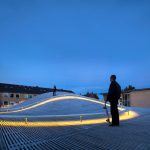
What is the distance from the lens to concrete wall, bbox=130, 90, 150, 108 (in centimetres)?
3875

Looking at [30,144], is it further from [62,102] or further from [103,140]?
[62,102]

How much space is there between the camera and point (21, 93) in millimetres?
80812

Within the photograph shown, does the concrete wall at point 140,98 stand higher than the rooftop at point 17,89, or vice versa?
A: the rooftop at point 17,89

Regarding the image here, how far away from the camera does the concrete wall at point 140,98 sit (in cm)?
3875

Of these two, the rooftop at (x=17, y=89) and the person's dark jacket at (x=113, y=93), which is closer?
the person's dark jacket at (x=113, y=93)

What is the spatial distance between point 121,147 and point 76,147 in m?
0.60

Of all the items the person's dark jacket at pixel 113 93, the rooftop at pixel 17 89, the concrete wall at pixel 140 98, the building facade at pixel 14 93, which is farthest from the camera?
the rooftop at pixel 17 89

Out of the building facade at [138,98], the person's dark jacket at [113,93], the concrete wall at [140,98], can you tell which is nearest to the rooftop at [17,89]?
the building facade at [138,98]

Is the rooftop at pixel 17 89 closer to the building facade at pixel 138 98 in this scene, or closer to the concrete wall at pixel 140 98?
the building facade at pixel 138 98

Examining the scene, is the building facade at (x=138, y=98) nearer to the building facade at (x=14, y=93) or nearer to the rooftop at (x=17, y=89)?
the building facade at (x=14, y=93)

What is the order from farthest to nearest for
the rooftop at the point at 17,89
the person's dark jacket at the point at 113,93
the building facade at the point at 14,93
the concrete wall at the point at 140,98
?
the rooftop at the point at 17,89 < the building facade at the point at 14,93 < the concrete wall at the point at 140,98 < the person's dark jacket at the point at 113,93

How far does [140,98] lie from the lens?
4059cm

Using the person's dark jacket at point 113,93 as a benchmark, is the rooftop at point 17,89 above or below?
above

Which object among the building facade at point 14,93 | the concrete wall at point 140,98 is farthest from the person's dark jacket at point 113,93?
the building facade at point 14,93
